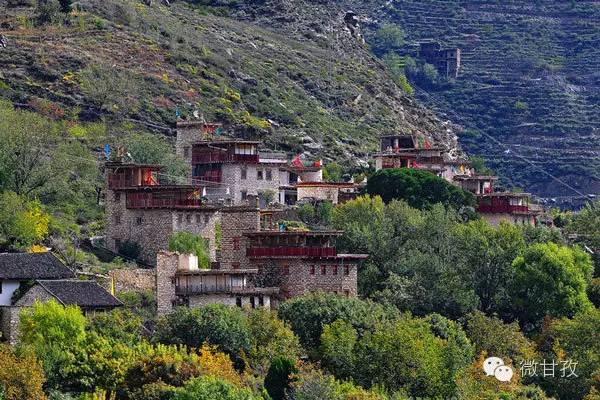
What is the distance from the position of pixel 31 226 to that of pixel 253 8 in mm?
95197

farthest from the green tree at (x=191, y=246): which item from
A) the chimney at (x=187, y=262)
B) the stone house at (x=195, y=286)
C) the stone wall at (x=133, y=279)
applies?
the stone house at (x=195, y=286)

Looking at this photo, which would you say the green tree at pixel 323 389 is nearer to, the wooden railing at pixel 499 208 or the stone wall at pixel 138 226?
the stone wall at pixel 138 226

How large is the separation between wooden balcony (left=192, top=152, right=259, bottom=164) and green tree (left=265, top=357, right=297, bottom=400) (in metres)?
37.0

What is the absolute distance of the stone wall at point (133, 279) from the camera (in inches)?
4028

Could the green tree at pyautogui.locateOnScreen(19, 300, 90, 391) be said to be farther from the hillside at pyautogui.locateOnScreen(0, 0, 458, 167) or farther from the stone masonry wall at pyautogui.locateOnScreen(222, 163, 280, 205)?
the hillside at pyautogui.locateOnScreen(0, 0, 458, 167)

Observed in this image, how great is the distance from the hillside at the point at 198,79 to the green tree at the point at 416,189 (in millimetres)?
17463

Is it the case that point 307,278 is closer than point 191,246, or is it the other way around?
point 307,278

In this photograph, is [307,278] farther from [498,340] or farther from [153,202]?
[498,340]

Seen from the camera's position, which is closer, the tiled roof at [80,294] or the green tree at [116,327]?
the green tree at [116,327]

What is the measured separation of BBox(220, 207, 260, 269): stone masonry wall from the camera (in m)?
108

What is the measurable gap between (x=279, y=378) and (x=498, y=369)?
45.3 feet

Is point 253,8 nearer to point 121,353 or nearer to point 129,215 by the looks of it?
point 129,215

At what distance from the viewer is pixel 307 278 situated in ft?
351

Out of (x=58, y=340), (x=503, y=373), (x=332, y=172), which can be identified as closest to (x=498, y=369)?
(x=503, y=373)
